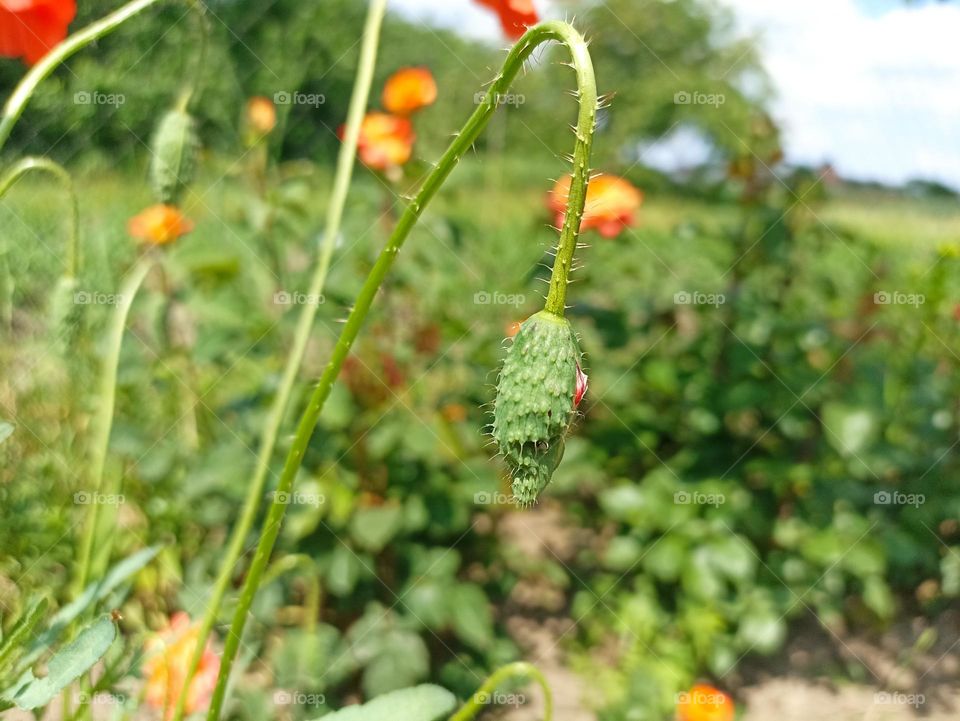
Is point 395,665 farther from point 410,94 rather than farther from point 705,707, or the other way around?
point 410,94

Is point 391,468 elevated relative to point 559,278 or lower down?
lower down

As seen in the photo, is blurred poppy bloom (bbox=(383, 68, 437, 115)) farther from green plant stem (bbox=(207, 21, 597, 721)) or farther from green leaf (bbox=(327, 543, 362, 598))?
green plant stem (bbox=(207, 21, 597, 721))

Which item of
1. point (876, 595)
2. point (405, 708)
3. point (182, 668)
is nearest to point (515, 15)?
point (405, 708)

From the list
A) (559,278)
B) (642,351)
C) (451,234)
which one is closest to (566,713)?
(642,351)

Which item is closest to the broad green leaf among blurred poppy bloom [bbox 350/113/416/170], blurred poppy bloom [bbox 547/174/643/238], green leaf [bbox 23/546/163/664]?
green leaf [bbox 23/546/163/664]

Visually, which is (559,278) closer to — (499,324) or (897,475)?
(499,324)
